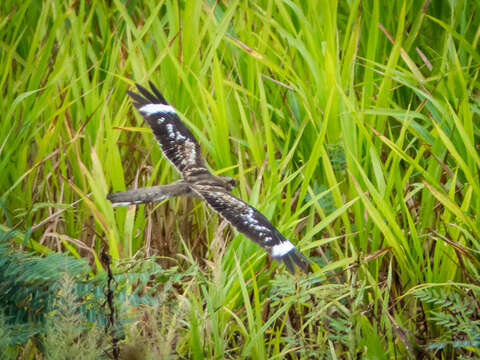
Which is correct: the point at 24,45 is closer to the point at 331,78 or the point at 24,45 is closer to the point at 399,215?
the point at 331,78

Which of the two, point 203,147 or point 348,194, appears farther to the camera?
point 203,147

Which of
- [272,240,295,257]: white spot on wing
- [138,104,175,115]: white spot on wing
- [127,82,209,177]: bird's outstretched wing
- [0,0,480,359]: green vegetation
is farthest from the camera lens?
[138,104,175,115]: white spot on wing

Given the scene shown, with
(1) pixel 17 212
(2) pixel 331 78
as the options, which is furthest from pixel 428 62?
(1) pixel 17 212

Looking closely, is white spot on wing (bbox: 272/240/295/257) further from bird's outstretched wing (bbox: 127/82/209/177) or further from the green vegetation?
bird's outstretched wing (bbox: 127/82/209/177)

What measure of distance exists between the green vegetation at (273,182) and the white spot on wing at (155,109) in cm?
10

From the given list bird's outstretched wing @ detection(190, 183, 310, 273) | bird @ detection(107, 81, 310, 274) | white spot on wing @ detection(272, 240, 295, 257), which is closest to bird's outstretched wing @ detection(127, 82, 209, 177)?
bird @ detection(107, 81, 310, 274)

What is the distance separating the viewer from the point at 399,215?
2635mm

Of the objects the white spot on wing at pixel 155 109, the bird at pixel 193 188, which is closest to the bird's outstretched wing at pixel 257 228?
the bird at pixel 193 188

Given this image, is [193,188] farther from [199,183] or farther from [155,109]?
[155,109]

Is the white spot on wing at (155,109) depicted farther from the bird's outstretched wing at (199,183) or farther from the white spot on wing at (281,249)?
the white spot on wing at (281,249)

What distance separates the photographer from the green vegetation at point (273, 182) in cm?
200

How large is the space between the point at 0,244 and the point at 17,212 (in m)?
0.95

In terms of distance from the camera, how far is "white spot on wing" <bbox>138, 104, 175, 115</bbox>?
266 cm

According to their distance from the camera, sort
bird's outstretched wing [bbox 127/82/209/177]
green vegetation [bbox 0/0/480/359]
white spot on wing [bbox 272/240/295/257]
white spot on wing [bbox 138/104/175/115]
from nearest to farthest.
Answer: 1. white spot on wing [bbox 272/240/295/257]
2. green vegetation [bbox 0/0/480/359]
3. bird's outstretched wing [bbox 127/82/209/177]
4. white spot on wing [bbox 138/104/175/115]
